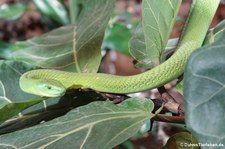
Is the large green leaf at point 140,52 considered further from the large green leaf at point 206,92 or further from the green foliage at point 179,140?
the large green leaf at point 206,92

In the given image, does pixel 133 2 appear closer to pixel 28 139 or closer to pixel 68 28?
pixel 68 28

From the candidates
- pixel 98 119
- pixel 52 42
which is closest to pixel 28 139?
pixel 98 119

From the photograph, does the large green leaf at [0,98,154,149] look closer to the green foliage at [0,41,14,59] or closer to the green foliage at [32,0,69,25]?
the green foliage at [0,41,14,59]

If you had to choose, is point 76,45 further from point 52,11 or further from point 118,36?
point 52,11

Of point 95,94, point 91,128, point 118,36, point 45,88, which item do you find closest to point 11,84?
point 45,88

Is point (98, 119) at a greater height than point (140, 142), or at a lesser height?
greater
